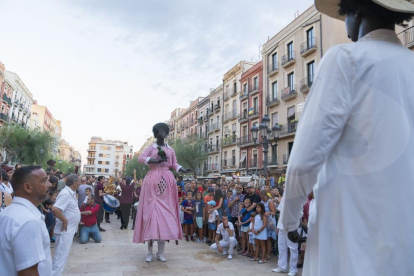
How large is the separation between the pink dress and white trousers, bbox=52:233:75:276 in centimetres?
114

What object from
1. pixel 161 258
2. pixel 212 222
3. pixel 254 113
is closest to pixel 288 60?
pixel 254 113

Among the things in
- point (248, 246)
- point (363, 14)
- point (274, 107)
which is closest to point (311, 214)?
point (363, 14)

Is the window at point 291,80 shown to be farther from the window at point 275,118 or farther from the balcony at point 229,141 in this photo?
the balcony at point 229,141

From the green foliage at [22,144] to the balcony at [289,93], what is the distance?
2417 centimetres

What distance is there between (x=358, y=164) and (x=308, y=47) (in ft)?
77.2

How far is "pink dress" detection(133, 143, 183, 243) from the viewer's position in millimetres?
5426

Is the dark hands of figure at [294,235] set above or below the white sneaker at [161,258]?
above

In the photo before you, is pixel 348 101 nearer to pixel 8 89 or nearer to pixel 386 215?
pixel 386 215

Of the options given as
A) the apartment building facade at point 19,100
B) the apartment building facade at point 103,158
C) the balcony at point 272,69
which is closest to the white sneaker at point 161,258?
the balcony at point 272,69

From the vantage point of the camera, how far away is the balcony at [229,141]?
3388 centimetres

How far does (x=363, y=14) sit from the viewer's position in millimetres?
1569

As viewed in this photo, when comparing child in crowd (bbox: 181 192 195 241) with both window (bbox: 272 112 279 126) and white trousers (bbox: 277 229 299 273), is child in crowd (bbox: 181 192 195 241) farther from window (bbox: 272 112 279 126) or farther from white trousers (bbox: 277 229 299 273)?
window (bbox: 272 112 279 126)

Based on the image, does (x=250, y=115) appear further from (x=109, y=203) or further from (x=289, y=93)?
(x=109, y=203)

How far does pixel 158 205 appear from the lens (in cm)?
555
